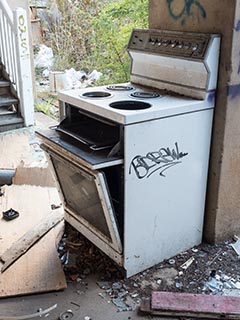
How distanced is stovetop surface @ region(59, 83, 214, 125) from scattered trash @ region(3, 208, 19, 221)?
0.96m

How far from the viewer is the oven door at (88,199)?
73.4 inches

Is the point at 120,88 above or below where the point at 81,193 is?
above

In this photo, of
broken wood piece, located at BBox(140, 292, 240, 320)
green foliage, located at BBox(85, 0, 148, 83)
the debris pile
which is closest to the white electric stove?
broken wood piece, located at BBox(140, 292, 240, 320)

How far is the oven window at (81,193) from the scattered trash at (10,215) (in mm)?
482

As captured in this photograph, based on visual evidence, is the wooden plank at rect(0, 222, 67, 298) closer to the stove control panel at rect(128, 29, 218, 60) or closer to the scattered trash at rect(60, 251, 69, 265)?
the scattered trash at rect(60, 251, 69, 265)

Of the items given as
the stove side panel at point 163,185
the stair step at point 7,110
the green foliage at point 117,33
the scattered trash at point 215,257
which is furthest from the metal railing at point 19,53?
the scattered trash at point 215,257

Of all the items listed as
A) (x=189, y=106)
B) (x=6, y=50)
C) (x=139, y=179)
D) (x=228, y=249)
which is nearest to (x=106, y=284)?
(x=139, y=179)

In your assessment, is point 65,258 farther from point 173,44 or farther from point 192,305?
point 173,44

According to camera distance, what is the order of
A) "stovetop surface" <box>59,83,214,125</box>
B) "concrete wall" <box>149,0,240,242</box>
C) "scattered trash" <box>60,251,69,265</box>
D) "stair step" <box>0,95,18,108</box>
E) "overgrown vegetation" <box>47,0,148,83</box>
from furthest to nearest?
"overgrown vegetation" <box>47,0,148,83</box>
"stair step" <box>0,95,18,108</box>
"scattered trash" <box>60,251,69,265</box>
"concrete wall" <box>149,0,240,242</box>
"stovetop surface" <box>59,83,214,125</box>

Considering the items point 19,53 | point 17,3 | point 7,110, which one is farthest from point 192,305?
point 17,3

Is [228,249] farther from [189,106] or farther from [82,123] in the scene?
[82,123]

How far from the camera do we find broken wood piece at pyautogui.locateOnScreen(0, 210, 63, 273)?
2258 millimetres

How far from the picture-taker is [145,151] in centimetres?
188

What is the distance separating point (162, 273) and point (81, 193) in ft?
2.10
